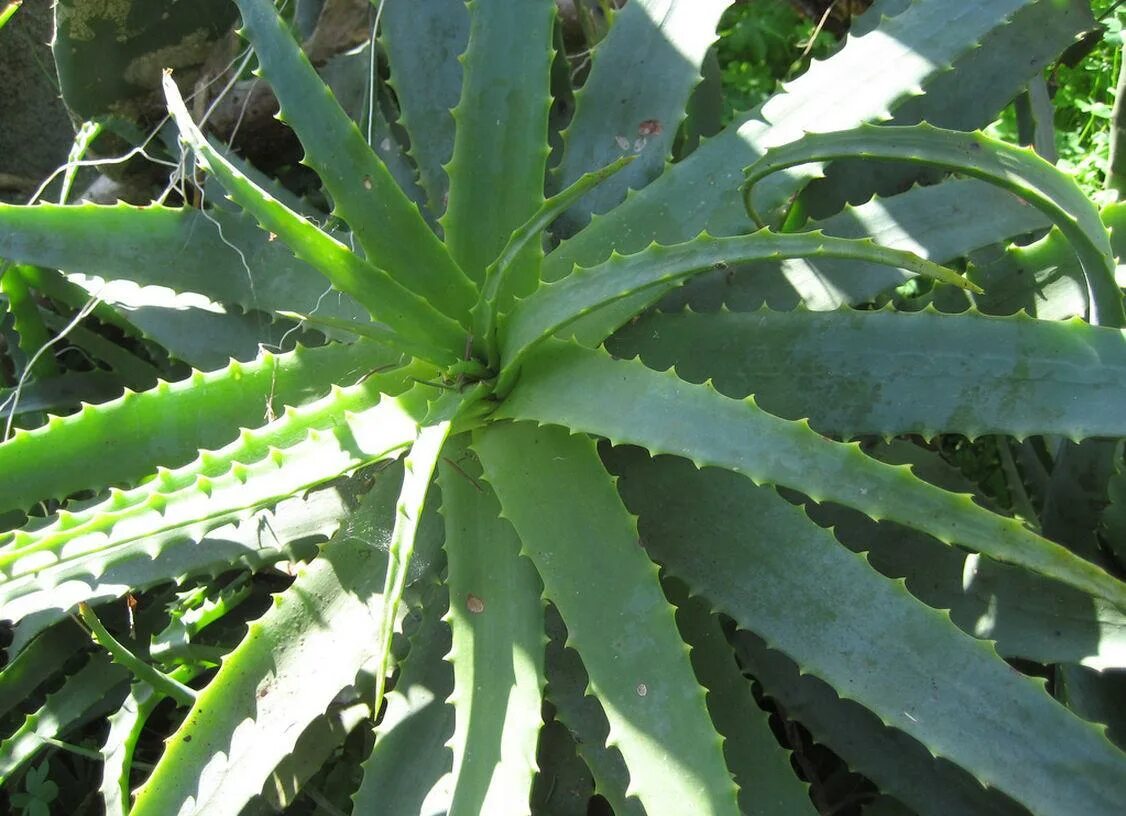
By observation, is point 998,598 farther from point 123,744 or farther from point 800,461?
point 123,744

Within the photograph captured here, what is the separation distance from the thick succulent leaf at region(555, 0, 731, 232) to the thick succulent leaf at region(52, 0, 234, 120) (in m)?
0.64

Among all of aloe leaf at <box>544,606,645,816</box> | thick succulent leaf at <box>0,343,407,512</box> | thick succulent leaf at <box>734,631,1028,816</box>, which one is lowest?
thick succulent leaf at <box>734,631,1028,816</box>

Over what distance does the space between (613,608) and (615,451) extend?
0.22 m

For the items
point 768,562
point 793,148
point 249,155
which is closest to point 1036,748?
point 768,562

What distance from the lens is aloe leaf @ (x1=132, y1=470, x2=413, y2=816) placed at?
915 mm

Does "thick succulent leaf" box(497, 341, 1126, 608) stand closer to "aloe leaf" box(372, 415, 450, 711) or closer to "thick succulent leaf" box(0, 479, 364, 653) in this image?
"aloe leaf" box(372, 415, 450, 711)

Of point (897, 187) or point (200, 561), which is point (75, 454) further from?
point (897, 187)

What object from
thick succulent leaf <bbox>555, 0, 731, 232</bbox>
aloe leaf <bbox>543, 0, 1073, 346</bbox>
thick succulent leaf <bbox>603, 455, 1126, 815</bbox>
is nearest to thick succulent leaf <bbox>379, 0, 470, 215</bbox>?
thick succulent leaf <bbox>555, 0, 731, 232</bbox>

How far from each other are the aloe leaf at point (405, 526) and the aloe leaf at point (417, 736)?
0.25 metres

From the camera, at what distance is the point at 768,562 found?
0.91 metres

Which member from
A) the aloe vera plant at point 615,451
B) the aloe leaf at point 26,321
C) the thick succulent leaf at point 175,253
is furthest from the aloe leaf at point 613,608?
the aloe leaf at point 26,321

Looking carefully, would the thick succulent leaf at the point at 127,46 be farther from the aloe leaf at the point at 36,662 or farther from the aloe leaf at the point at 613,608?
the aloe leaf at the point at 613,608

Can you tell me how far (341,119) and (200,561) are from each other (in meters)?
0.52

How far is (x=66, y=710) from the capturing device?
4.04ft
